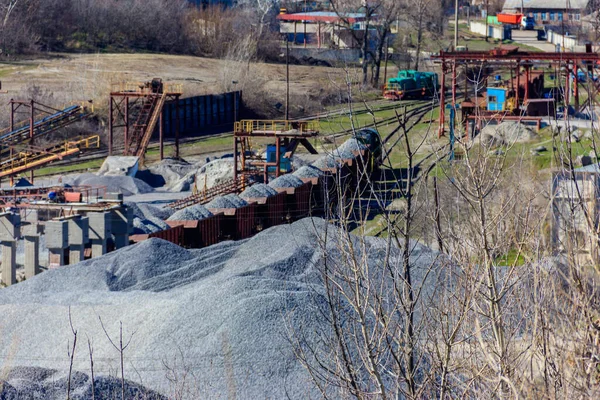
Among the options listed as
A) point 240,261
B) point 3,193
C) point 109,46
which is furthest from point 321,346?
point 109,46

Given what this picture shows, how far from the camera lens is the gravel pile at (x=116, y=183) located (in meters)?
34.7

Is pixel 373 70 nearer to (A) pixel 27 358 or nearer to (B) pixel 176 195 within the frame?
(B) pixel 176 195

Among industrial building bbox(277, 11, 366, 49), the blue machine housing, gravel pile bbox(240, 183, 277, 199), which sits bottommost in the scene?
gravel pile bbox(240, 183, 277, 199)

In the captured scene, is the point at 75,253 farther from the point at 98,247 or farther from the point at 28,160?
the point at 28,160

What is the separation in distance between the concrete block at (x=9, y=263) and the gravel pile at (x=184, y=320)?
3.09m

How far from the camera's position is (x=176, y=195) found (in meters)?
35.3

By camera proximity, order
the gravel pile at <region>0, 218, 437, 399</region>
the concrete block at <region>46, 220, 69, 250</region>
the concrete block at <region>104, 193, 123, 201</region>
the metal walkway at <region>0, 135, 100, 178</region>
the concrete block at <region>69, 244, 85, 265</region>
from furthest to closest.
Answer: the metal walkway at <region>0, 135, 100, 178</region>
the concrete block at <region>104, 193, 123, 201</region>
the concrete block at <region>69, 244, 85, 265</region>
the concrete block at <region>46, 220, 69, 250</region>
the gravel pile at <region>0, 218, 437, 399</region>

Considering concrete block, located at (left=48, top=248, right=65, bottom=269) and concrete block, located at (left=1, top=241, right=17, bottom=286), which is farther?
concrete block, located at (left=1, top=241, right=17, bottom=286)

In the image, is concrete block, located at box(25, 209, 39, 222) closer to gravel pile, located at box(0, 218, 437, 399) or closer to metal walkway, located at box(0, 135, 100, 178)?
gravel pile, located at box(0, 218, 437, 399)

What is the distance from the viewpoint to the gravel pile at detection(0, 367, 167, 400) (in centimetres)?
1253

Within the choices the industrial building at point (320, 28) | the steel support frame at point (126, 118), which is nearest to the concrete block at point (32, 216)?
the steel support frame at point (126, 118)

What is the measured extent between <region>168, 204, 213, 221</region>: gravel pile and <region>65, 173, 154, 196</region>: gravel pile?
890 centimetres

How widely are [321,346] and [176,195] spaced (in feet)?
73.1

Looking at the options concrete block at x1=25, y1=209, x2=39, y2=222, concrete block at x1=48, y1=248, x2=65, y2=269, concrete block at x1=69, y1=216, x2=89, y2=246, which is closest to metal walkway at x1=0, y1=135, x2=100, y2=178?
concrete block at x1=25, y1=209, x2=39, y2=222
